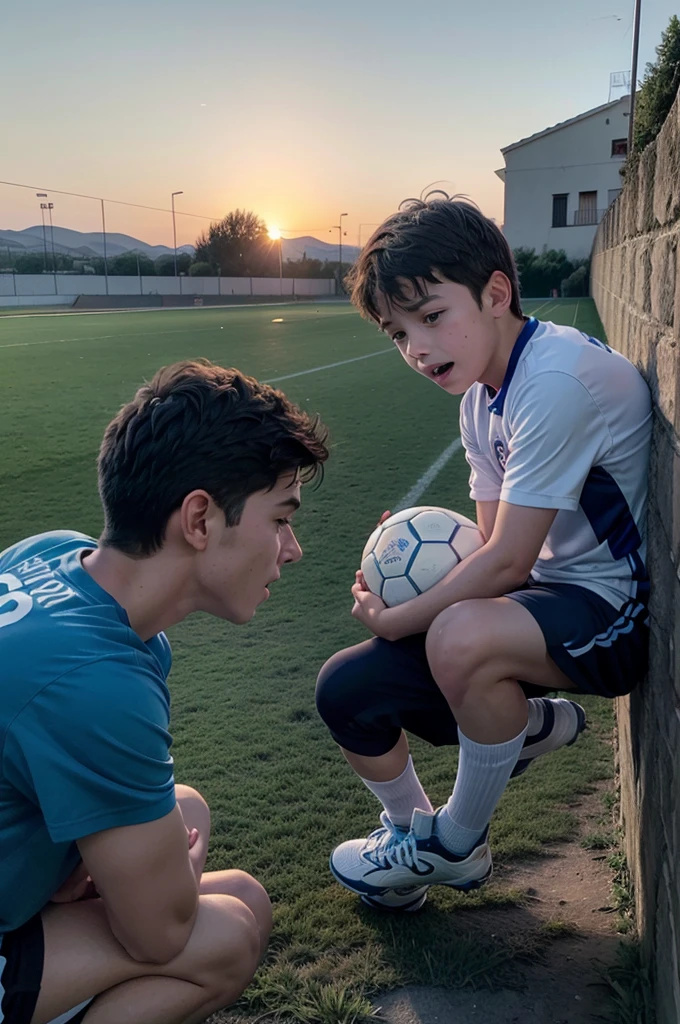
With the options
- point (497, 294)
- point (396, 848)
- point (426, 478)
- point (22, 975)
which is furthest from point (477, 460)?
point (426, 478)

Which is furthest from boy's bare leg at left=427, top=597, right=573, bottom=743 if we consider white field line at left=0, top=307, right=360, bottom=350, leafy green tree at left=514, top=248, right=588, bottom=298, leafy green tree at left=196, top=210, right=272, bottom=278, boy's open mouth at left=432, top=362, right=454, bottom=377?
leafy green tree at left=196, top=210, right=272, bottom=278

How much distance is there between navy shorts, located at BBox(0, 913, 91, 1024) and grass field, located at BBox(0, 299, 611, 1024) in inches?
28.0

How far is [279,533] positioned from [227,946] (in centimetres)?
86

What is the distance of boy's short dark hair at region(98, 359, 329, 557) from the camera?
1.85 metres

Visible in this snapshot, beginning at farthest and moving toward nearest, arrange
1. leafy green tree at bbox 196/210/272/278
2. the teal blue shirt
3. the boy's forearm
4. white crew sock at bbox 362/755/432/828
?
leafy green tree at bbox 196/210/272/278, white crew sock at bbox 362/755/432/828, the boy's forearm, the teal blue shirt

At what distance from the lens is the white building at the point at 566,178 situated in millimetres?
62156

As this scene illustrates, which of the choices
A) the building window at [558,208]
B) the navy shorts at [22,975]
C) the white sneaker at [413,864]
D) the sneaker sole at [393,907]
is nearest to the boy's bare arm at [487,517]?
the white sneaker at [413,864]

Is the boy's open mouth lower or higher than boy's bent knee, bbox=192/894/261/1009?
higher

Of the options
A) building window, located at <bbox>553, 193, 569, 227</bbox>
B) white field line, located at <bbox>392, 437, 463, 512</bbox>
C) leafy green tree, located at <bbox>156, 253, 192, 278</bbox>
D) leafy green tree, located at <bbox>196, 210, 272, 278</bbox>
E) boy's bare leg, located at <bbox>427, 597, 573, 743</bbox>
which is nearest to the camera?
boy's bare leg, located at <bbox>427, 597, 573, 743</bbox>

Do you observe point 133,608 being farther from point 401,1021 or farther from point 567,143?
point 567,143

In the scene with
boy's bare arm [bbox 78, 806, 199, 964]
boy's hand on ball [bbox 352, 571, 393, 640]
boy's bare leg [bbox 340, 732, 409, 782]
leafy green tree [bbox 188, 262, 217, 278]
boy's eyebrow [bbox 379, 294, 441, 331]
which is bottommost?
boy's bare leg [bbox 340, 732, 409, 782]

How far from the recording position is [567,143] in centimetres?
6312

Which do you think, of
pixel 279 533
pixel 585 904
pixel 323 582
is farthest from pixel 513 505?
pixel 323 582

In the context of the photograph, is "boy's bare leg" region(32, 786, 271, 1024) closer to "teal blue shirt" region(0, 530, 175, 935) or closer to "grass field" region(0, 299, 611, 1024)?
"teal blue shirt" region(0, 530, 175, 935)
